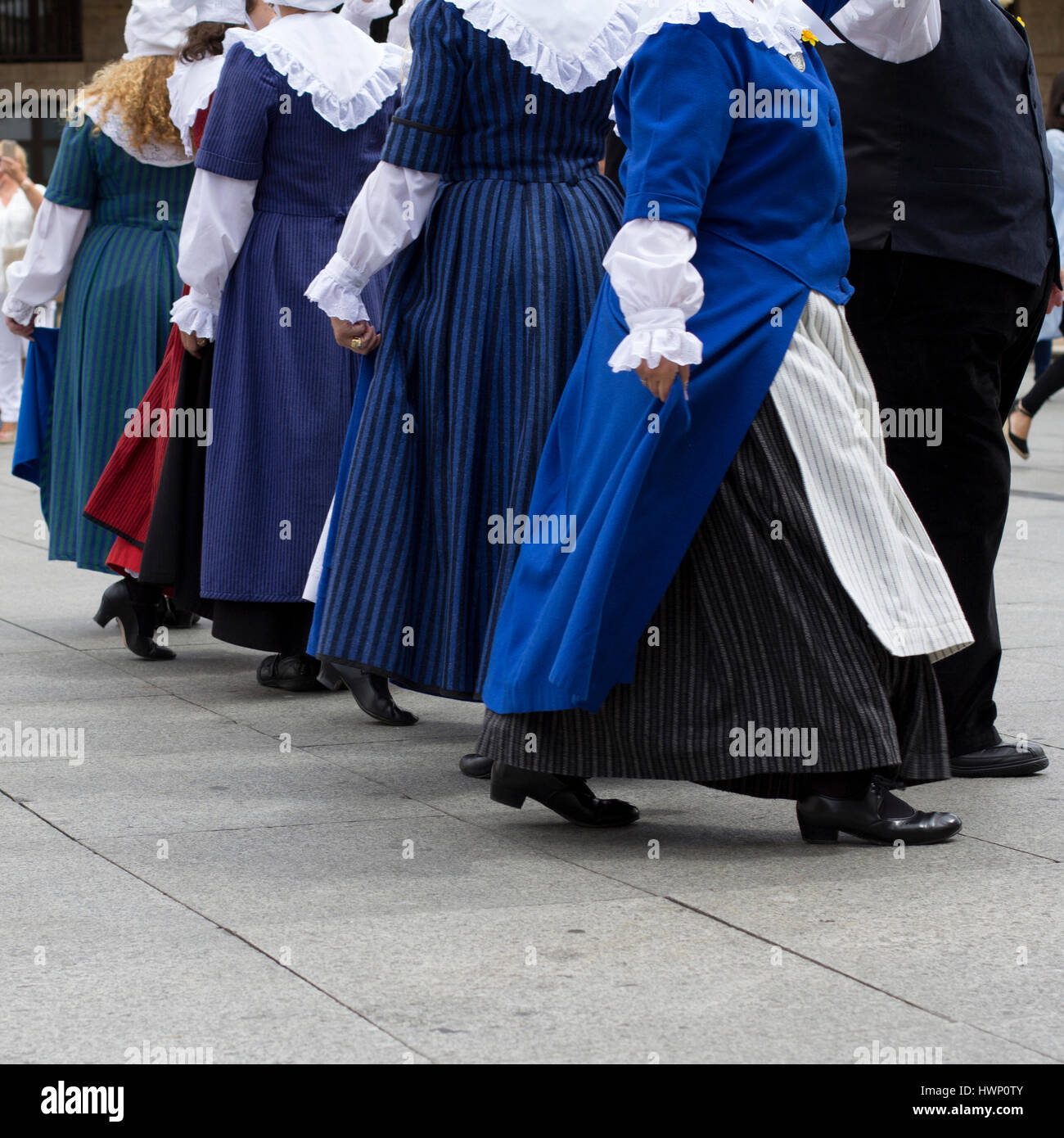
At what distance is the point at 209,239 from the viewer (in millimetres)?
5160

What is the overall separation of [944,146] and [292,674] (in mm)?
2287

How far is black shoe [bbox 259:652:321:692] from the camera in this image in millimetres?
5309

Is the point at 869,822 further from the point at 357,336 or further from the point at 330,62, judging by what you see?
the point at 330,62

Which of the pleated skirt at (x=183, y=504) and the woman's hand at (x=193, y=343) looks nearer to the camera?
the woman's hand at (x=193, y=343)

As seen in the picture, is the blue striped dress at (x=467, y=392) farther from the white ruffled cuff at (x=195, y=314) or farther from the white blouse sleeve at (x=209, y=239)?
the white ruffled cuff at (x=195, y=314)

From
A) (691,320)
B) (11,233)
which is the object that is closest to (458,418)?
(691,320)

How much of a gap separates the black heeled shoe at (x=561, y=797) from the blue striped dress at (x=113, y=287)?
2.61 m

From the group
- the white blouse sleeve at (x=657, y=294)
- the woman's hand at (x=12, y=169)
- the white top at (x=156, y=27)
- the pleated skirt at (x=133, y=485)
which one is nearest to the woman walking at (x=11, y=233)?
the woman's hand at (x=12, y=169)

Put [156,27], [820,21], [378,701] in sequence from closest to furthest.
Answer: [820,21] → [378,701] → [156,27]

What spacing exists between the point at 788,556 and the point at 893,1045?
1058mm

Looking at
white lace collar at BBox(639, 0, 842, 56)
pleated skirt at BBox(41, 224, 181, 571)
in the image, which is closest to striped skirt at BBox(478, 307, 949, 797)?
white lace collar at BBox(639, 0, 842, 56)

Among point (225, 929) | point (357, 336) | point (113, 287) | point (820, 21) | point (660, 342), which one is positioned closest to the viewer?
point (225, 929)

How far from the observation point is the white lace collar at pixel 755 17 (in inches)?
132

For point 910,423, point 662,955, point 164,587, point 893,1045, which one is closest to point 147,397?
point 164,587
